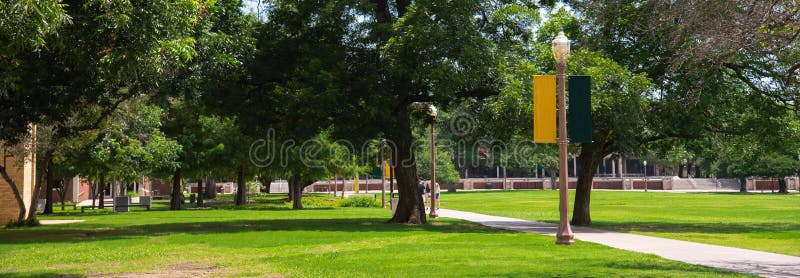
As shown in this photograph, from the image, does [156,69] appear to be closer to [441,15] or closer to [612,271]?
[612,271]

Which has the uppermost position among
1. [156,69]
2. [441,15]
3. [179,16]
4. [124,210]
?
[441,15]

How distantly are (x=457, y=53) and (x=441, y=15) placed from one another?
1207mm

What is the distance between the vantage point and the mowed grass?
43.3ft

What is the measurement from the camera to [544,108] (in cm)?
1755

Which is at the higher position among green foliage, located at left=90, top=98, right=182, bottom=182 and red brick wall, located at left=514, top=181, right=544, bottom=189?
green foliage, located at left=90, top=98, right=182, bottom=182

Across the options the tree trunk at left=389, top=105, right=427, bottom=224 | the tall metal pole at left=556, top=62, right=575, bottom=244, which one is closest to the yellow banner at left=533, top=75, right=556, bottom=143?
the tall metal pole at left=556, top=62, right=575, bottom=244

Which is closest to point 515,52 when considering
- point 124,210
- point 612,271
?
point 612,271

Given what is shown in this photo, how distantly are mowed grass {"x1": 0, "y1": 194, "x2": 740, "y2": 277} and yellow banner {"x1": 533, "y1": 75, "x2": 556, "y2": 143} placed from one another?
8.00 ft

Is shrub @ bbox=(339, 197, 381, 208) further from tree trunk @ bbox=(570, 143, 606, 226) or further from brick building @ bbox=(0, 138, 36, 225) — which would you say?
tree trunk @ bbox=(570, 143, 606, 226)

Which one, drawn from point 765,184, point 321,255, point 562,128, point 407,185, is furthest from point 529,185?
point 321,255

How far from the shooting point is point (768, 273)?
12477 mm

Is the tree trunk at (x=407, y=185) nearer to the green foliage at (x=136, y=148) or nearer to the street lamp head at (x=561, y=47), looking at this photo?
the street lamp head at (x=561, y=47)

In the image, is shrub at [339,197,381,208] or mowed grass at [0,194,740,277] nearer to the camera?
mowed grass at [0,194,740,277]

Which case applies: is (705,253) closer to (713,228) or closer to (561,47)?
(561,47)
